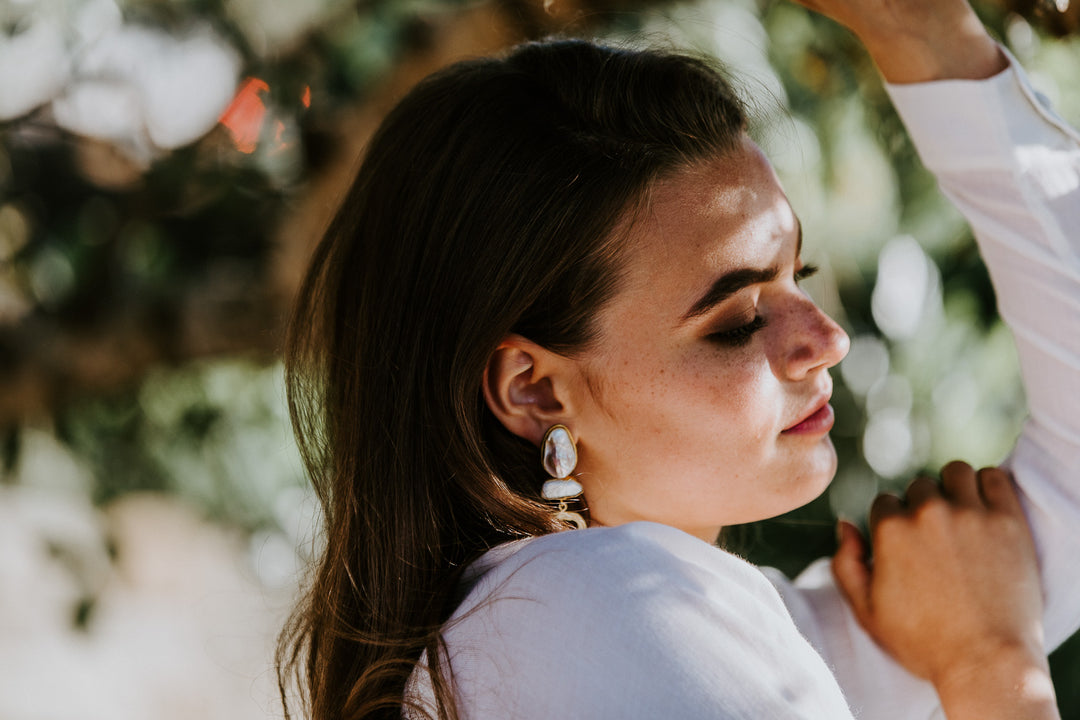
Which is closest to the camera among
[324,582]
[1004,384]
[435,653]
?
[435,653]

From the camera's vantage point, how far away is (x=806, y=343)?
4.57 feet

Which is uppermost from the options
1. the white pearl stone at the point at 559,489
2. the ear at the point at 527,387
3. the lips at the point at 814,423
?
the ear at the point at 527,387

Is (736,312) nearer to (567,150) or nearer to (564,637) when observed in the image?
(567,150)

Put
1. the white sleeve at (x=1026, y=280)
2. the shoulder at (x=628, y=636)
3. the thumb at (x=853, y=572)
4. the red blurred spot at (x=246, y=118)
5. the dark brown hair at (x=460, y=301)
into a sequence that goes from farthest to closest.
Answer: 1. the red blurred spot at (x=246, y=118)
2. the thumb at (x=853, y=572)
3. the white sleeve at (x=1026, y=280)
4. the dark brown hair at (x=460, y=301)
5. the shoulder at (x=628, y=636)

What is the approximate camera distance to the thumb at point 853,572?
1639 millimetres

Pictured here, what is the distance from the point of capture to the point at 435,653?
117 cm

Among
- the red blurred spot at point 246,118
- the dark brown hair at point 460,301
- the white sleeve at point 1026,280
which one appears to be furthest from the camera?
the red blurred spot at point 246,118

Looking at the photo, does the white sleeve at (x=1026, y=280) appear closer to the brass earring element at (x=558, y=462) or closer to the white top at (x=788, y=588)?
the white top at (x=788, y=588)

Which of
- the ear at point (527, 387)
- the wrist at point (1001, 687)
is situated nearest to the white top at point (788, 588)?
the wrist at point (1001, 687)

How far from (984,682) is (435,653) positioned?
2.70 ft

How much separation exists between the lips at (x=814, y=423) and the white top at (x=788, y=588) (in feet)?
1.06

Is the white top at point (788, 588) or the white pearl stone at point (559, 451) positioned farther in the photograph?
the white pearl stone at point (559, 451)

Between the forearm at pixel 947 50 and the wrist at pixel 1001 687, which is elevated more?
the forearm at pixel 947 50

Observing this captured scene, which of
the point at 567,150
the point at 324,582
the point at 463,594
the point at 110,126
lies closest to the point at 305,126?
the point at 110,126
